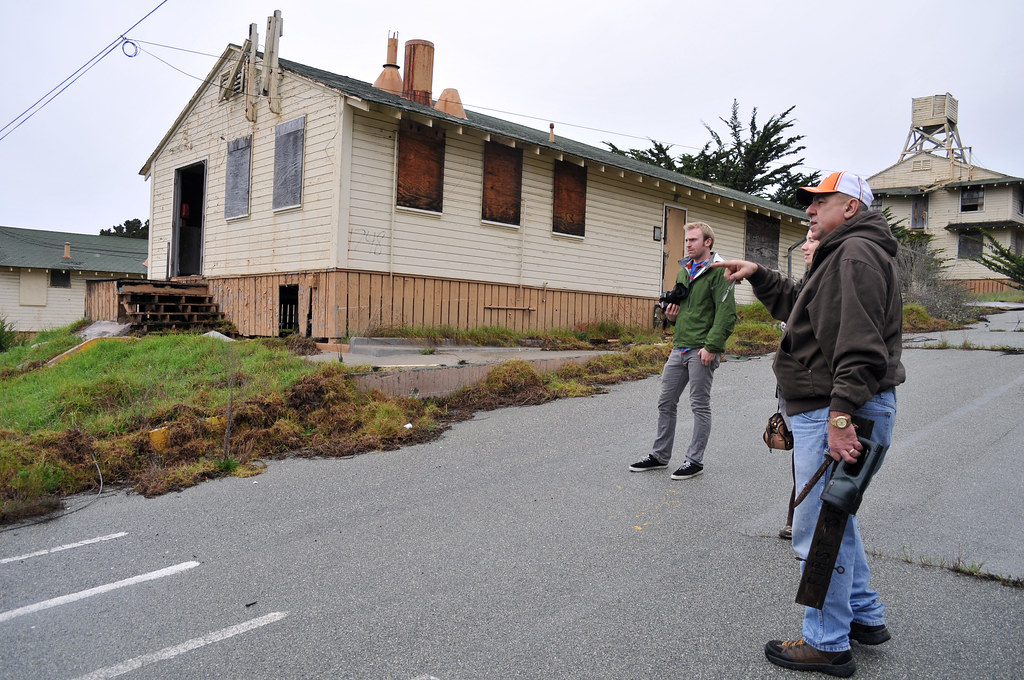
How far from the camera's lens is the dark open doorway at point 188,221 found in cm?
1593

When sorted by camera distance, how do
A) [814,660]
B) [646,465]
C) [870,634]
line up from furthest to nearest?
[646,465]
[870,634]
[814,660]

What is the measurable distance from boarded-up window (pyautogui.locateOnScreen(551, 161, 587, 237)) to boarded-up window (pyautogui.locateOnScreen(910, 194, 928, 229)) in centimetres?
3064

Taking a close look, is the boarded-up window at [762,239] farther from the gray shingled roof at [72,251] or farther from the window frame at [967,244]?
the gray shingled roof at [72,251]

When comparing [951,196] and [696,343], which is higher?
[951,196]

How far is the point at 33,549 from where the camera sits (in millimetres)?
4492

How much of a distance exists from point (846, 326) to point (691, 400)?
2946 mm

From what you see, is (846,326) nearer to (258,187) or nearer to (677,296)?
(677,296)

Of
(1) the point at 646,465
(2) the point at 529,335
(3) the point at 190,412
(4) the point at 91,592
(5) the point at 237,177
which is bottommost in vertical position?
(4) the point at 91,592

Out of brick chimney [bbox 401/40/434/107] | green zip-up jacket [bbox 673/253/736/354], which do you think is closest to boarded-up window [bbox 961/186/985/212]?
brick chimney [bbox 401/40/434/107]

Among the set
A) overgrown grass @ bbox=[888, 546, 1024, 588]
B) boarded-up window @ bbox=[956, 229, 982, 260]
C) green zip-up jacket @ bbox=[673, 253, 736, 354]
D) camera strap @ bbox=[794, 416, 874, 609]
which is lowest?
overgrown grass @ bbox=[888, 546, 1024, 588]

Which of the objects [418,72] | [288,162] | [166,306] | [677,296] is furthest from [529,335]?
[677,296]

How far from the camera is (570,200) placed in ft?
48.1

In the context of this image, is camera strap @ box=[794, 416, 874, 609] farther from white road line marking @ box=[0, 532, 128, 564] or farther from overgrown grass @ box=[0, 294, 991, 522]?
overgrown grass @ box=[0, 294, 991, 522]

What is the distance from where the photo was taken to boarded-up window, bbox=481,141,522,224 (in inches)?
520
